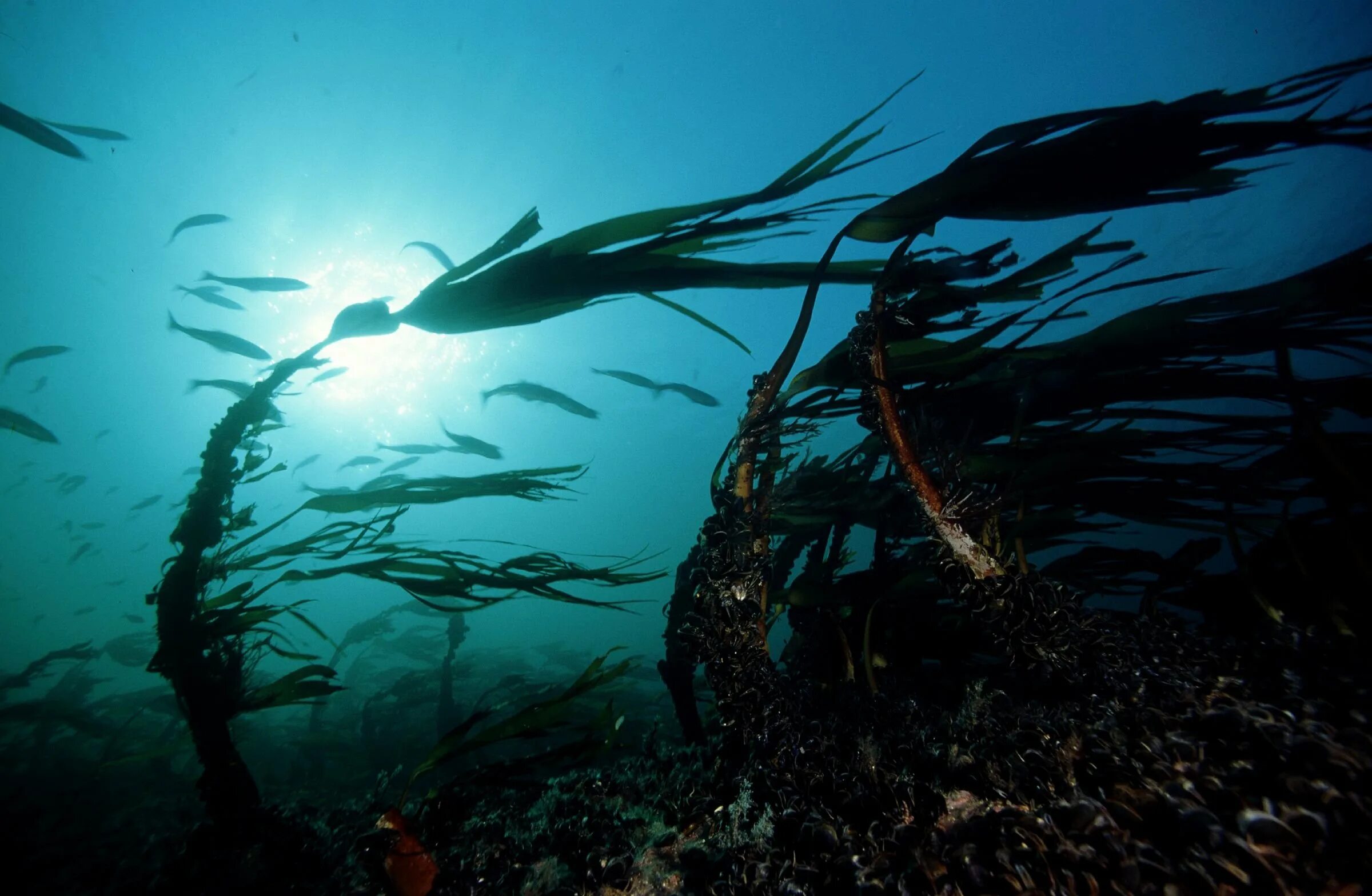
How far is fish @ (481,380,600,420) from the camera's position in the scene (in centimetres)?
686

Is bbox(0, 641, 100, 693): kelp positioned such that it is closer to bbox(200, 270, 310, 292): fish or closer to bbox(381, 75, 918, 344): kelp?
bbox(200, 270, 310, 292): fish

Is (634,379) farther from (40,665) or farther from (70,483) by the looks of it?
(70,483)

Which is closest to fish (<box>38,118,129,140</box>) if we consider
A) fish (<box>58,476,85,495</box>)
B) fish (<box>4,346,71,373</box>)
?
fish (<box>4,346,71,373</box>)

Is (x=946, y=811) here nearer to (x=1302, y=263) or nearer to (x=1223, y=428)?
(x=1223, y=428)

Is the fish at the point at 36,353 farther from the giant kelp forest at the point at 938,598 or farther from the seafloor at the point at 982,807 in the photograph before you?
the seafloor at the point at 982,807

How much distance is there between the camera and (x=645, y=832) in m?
1.79

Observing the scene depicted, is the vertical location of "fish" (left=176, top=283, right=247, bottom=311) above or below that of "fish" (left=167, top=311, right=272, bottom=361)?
above

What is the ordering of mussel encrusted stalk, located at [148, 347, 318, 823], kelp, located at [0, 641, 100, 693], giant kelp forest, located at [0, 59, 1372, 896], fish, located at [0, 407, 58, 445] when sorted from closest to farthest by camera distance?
1. giant kelp forest, located at [0, 59, 1372, 896]
2. mussel encrusted stalk, located at [148, 347, 318, 823]
3. fish, located at [0, 407, 58, 445]
4. kelp, located at [0, 641, 100, 693]

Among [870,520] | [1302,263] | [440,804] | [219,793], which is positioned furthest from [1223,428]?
[1302,263]

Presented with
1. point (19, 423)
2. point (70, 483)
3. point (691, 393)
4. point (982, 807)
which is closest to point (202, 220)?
point (19, 423)

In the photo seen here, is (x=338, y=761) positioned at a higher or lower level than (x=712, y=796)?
lower

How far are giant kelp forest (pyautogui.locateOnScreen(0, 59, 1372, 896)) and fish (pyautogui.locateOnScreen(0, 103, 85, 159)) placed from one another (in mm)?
3033

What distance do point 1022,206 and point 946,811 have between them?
8.10 ft

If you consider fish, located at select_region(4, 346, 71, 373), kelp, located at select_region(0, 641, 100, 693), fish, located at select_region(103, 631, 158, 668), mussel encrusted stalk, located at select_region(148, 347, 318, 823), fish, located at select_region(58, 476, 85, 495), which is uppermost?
fish, located at select_region(4, 346, 71, 373)
